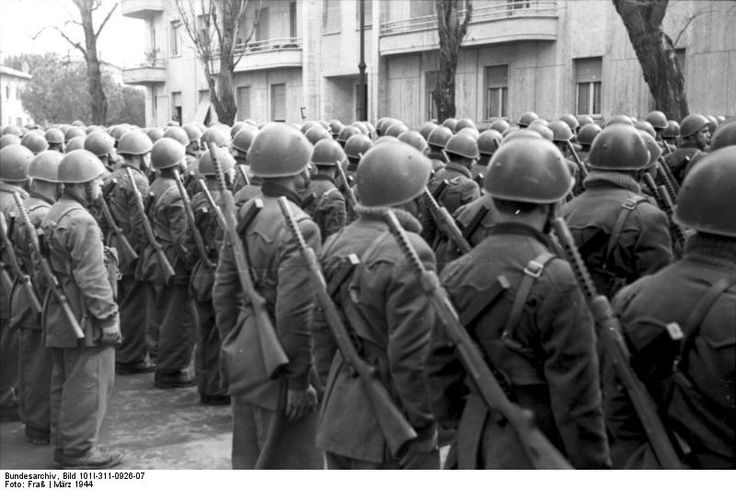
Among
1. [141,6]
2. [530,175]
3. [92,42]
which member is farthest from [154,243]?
[141,6]

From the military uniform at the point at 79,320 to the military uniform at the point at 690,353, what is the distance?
3569mm

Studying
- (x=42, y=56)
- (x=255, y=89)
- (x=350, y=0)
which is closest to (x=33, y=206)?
(x=350, y=0)

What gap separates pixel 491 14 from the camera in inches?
1034

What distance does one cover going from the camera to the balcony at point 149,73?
40.8 meters

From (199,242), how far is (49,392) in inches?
63.0

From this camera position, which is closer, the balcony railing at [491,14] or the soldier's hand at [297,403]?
the soldier's hand at [297,403]

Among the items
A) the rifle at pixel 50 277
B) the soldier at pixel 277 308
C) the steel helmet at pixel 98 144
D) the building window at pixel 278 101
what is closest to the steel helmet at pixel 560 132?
the steel helmet at pixel 98 144

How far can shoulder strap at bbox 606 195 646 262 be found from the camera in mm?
4871

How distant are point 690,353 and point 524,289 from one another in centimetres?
59

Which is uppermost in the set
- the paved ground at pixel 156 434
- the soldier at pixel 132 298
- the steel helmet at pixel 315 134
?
the steel helmet at pixel 315 134

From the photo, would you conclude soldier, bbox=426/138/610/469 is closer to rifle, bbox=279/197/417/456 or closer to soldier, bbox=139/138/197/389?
rifle, bbox=279/197/417/456

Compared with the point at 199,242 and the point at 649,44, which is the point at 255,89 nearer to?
the point at 649,44

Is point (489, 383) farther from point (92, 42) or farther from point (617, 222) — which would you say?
point (92, 42)

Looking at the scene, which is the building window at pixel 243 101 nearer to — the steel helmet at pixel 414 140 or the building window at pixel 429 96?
the building window at pixel 429 96
